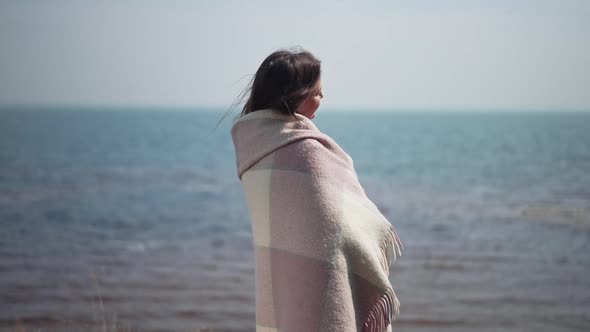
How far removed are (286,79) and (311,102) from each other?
0.15m

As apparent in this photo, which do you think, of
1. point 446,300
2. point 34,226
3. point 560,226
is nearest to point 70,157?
point 34,226

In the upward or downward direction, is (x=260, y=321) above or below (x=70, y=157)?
above

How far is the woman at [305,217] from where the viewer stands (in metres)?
2.25

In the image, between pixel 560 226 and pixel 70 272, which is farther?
pixel 560 226

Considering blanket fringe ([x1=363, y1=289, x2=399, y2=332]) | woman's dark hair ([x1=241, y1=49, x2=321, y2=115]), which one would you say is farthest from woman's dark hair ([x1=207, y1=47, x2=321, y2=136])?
blanket fringe ([x1=363, y1=289, x2=399, y2=332])

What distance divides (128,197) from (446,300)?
1127 centimetres

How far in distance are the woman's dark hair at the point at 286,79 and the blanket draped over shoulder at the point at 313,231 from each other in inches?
1.9

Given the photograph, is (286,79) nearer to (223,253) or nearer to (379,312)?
(379,312)

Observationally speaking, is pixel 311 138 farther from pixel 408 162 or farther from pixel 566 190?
pixel 408 162

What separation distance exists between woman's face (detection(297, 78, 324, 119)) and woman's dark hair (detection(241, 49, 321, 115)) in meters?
0.02

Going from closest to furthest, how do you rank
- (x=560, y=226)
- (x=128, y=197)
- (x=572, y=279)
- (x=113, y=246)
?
(x=572, y=279)
(x=113, y=246)
(x=560, y=226)
(x=128, y=197)

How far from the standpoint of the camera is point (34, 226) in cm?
1287

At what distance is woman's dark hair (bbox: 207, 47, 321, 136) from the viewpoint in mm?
2336

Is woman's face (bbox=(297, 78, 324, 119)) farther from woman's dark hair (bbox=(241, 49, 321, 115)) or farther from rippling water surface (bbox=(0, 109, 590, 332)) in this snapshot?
rippling water surface (bbox=(0, 109, 590, 332))
